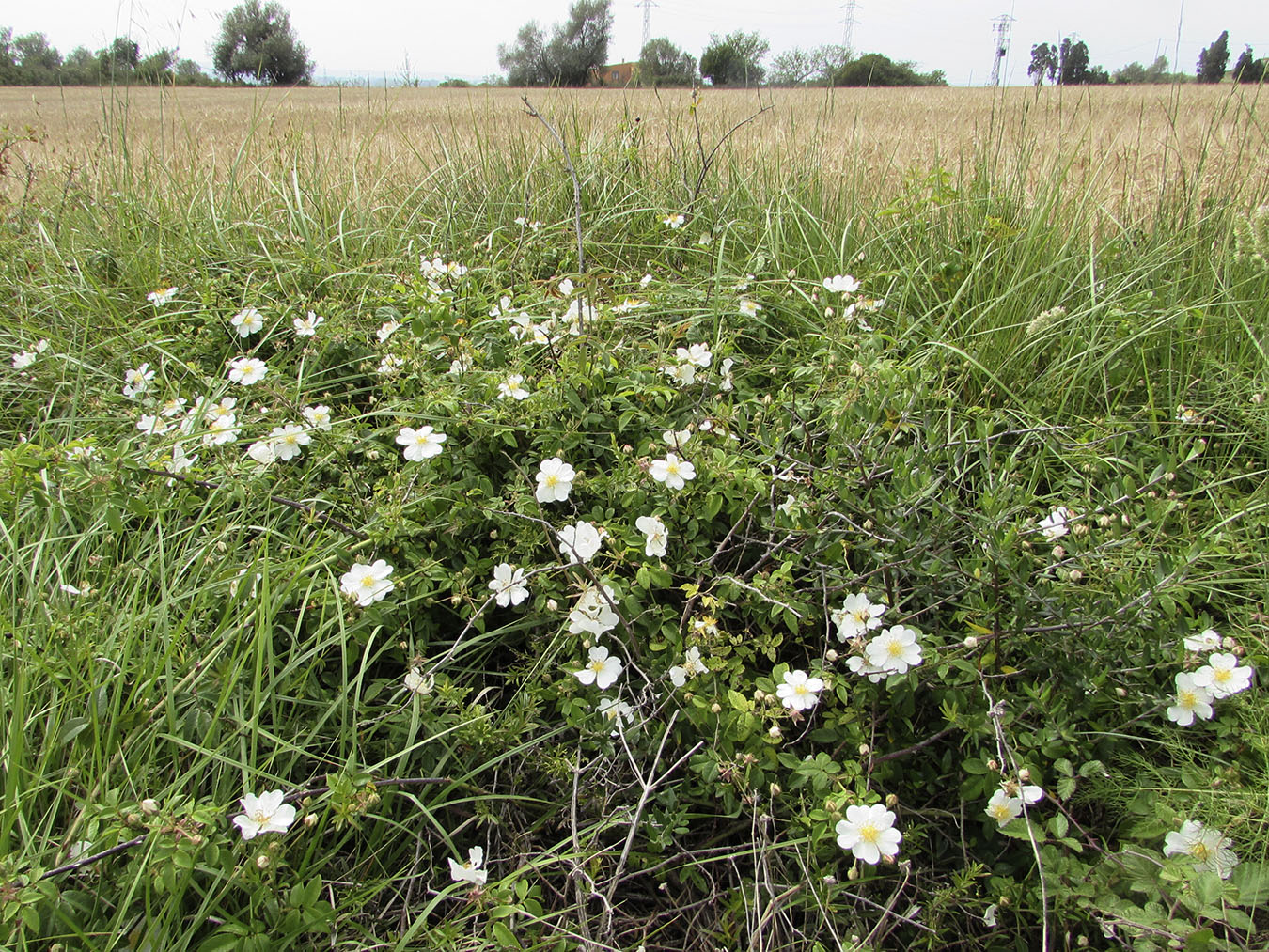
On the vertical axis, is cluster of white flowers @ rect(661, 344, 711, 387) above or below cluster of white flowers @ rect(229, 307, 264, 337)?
below

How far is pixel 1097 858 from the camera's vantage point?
3.68 ft

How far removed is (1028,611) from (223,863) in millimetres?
1231

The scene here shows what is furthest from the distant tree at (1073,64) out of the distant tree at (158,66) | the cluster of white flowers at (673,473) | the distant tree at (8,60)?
the distant tree at (8,60)

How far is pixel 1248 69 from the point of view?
2.48 m

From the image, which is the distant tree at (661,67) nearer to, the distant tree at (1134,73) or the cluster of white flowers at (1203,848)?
the distant tree at (1134,73)

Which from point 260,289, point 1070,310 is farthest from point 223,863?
point 1070,310

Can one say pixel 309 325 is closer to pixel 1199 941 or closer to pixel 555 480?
pixel 555 480

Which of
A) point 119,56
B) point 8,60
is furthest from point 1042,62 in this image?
point 8,60

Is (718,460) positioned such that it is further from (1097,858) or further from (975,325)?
(975,325)

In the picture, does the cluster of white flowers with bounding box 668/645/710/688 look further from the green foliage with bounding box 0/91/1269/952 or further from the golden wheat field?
the golden wheat field

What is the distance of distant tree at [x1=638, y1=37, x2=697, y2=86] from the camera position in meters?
3.61

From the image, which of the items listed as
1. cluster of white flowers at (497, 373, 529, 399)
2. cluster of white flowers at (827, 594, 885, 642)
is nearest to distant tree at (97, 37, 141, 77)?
cluster of white flowers at (497, 373, 529, 399)

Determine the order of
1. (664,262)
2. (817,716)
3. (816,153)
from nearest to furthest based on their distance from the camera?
1. (817,716)
2. (664,262)
3. (816,153)

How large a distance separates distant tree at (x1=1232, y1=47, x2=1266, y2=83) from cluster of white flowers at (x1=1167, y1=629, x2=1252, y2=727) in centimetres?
233
